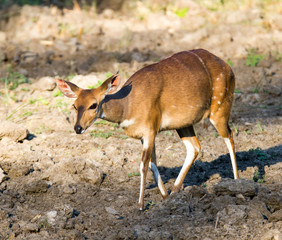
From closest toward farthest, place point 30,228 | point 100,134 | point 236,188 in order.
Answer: point 30,228
point 236,188
point 100,134

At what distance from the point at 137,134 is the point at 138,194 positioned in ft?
2.62

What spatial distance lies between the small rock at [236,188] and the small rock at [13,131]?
2938 millimetres

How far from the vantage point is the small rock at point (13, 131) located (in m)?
7.23

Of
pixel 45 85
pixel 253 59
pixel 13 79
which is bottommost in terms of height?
pixel 13 79

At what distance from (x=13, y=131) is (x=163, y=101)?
2.29 m

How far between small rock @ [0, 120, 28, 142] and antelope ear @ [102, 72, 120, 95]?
2013mm

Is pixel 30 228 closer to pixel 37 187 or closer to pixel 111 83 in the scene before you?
pixel 37 187

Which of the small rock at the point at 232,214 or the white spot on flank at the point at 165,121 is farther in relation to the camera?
the white spot on flank at the point at 165,121

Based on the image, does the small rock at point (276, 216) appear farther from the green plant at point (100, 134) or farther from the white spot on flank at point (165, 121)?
the green plant at point (100, 134)

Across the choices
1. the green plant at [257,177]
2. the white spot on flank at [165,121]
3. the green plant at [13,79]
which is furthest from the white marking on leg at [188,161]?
the green plant at [13,79]

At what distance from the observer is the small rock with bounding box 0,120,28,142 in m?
7.23

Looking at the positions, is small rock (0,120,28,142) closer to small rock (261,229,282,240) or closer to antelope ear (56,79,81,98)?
antelope ear (56,79,81,98)

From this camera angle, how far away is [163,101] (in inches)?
249

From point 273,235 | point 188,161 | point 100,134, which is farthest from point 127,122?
point 273,235
